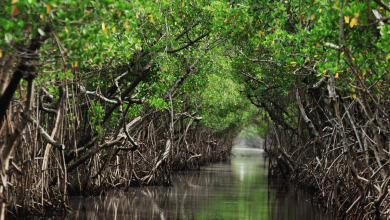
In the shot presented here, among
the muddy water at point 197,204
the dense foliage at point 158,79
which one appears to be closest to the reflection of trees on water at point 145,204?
the muddy water at point 197,204

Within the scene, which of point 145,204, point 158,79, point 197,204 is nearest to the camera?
point 145,204

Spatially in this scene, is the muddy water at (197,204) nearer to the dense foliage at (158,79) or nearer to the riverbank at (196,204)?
the riverbank at (196,204)

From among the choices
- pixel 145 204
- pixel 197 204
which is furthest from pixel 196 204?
pixel 145 204

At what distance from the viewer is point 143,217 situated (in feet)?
27.9

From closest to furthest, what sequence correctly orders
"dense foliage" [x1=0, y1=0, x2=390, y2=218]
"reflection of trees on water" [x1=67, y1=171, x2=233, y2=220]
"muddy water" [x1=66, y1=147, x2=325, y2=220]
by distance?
"dense foliage" [x1=0, y1=0, x2=390, y2=218], "reflection of trees on water" [x1=67, y1=171, x2=233, y2=220], "muddy water" [x1=66, y1=147, x2=325, y2=220]

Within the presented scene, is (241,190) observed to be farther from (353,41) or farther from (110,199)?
(353,41)

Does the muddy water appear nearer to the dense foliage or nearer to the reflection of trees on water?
the reflection of trees on water

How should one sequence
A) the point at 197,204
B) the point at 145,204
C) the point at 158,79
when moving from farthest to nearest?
1. the point at 197,204
2. the point at 158,79
3. the point at 145,204

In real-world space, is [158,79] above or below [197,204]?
above

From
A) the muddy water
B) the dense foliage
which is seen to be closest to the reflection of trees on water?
the muddy water

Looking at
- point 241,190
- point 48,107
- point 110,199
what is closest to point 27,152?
point 48,107

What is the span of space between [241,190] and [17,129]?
9679mm

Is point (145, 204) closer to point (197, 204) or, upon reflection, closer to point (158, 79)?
point (197, 204)

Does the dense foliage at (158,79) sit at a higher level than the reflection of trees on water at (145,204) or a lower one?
higher
